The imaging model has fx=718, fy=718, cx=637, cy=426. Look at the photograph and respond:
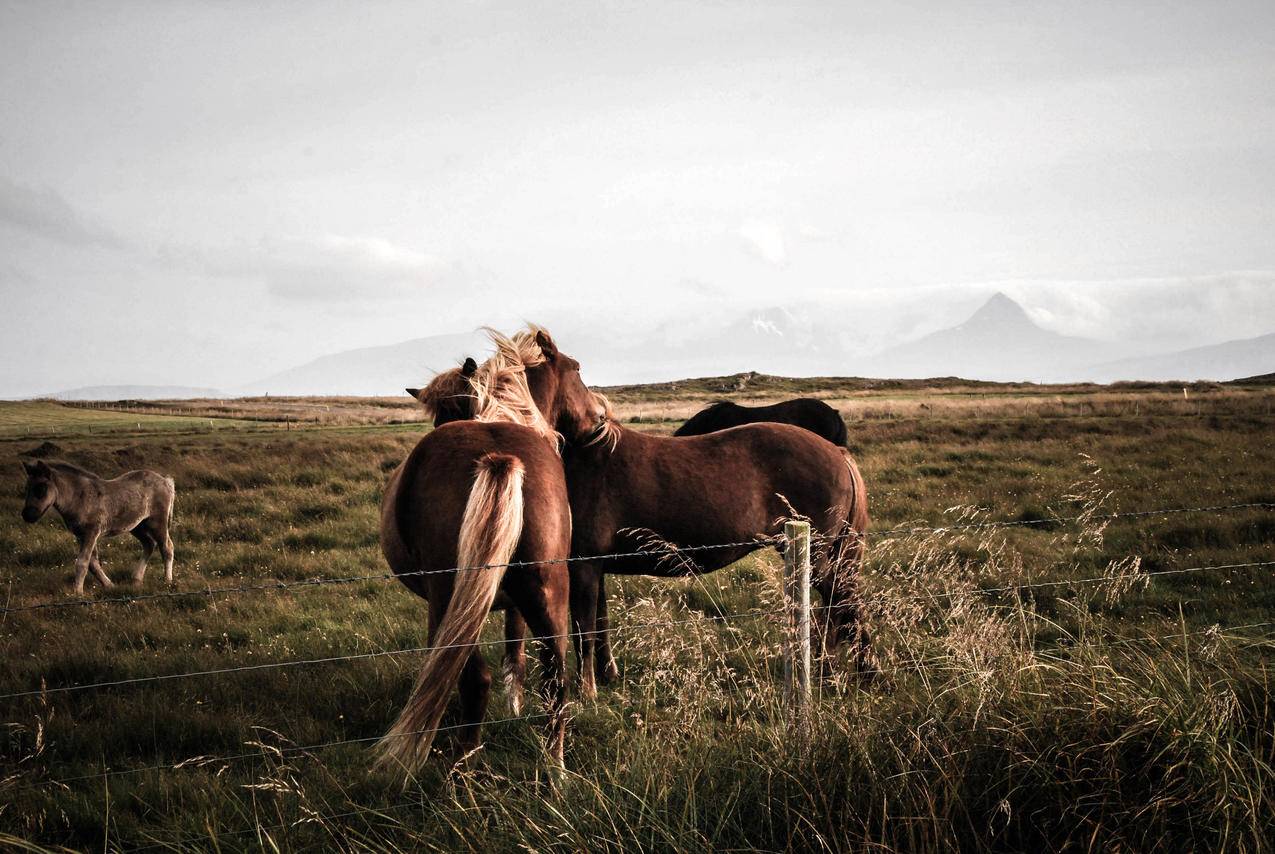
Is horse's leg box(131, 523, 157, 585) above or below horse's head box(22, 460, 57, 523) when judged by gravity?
below

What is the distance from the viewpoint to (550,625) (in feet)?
13.2

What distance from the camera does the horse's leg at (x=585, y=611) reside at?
520 centimetres

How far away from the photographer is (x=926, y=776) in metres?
2.92

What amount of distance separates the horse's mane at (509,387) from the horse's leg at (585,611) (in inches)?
38.4

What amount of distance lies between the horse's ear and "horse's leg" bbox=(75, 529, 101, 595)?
7.16 metres

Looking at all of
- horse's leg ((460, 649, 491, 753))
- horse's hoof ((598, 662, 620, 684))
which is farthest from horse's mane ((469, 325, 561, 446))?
horse's hoof ((598, 662, 620, 684))

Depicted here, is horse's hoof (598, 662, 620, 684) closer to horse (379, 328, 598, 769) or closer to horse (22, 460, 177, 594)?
horse (379, 328, 598, 769)

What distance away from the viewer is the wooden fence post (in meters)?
3.90

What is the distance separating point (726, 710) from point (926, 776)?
2.35 m

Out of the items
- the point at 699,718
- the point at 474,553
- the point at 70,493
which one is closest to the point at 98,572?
the point at 70,493

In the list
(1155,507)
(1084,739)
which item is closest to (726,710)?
(1084,739)

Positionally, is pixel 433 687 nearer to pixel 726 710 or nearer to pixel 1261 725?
pixel 726 710

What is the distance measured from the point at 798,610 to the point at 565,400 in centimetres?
264

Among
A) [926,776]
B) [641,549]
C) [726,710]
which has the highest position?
[641,549]
